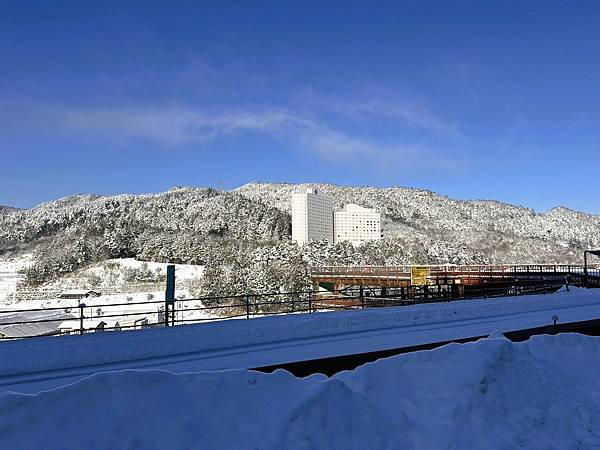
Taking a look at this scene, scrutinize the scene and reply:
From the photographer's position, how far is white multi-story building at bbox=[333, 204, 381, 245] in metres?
118

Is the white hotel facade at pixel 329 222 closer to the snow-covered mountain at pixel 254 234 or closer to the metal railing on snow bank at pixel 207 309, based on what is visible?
the snow-covered mountain at pixel 254 234

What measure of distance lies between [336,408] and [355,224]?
114165 millimetres

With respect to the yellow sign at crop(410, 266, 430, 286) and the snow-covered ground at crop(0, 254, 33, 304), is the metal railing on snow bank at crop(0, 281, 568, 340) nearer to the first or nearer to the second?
the yellow sign at crop(410, 266, 430, 286)

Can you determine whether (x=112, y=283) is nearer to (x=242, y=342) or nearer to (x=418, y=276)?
(x=418, y=276)

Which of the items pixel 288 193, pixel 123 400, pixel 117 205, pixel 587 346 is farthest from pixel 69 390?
pixel 288 193

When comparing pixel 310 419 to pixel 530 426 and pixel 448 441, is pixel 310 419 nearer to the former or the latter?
pixel 448 441

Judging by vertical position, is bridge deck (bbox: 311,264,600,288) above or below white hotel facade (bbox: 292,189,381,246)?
below

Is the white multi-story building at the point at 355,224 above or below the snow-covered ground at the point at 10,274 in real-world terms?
above

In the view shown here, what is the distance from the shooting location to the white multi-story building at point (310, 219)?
4491 inches

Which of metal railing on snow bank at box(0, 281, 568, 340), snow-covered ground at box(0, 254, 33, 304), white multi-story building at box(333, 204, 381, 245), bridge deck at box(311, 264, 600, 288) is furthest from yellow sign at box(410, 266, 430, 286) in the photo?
white multi-story building at box(333, 204, 381, 245)

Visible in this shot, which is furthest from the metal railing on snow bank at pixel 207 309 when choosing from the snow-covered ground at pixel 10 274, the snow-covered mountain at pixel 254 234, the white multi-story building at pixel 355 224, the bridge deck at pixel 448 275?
the white multi-story building at pixel 355 224

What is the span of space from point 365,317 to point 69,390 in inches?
632

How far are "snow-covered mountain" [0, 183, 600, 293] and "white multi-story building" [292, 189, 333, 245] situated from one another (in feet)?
16.4

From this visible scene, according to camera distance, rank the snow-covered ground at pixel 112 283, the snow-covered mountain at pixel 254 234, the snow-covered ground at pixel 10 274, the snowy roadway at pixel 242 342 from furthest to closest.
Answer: the snow-covered mountain at pixel 254 234, the snow-covered ground at pixel 10 274, the snow-covered ground at pixel 112 283, the snowy roadway at pixel 242 342
